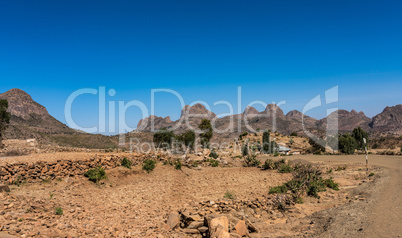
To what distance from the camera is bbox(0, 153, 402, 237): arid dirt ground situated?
751cm

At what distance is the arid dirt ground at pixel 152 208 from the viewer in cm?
751

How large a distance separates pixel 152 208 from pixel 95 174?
4522mm

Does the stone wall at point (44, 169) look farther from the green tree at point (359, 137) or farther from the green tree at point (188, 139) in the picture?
the green tree at point (359, 137)

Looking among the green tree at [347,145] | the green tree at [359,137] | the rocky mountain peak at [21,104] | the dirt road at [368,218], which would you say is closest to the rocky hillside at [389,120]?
the green tree at [359,137]

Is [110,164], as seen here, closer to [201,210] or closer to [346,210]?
[201,210]

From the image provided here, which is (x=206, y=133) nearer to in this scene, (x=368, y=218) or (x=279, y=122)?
(x=368, y=218)

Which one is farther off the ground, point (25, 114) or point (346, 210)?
point (25, 114)

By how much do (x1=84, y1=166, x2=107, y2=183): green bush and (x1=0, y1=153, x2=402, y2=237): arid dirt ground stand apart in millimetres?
309

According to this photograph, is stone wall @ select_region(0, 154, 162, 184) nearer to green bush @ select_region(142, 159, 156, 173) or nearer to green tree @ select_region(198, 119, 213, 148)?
green bush @ select_region(142, 159, 156, 173)

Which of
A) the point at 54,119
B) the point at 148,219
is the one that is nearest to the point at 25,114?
the point at 54,119

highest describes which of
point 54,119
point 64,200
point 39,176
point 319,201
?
point 54,119

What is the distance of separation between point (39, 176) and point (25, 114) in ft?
292

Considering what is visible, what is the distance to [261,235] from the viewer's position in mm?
8539

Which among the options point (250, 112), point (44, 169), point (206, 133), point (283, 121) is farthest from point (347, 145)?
point (250, 112)
